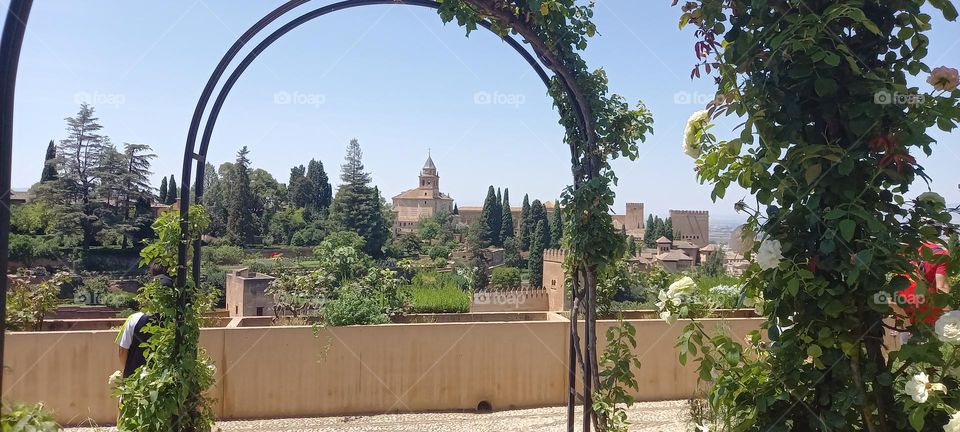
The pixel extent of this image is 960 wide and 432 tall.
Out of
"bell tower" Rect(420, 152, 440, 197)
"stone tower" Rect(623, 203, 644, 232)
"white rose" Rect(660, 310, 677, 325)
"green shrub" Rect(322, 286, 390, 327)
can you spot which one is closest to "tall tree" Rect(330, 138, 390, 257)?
"stone tower" Rect(623, 203, 644, 232)

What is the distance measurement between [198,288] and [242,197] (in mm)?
46982

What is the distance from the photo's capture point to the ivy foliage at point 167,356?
2768 mm

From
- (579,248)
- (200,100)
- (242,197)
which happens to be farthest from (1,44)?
(242,197)

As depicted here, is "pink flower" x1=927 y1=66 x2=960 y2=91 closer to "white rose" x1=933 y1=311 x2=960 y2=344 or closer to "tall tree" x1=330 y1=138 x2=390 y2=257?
"white rose" x1=933 y1=311 x2=960 y2=344

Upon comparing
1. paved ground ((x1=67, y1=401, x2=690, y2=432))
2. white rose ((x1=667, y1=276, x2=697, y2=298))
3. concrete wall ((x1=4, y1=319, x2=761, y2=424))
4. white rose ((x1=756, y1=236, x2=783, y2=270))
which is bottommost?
paved ground ((x1=67, y1=401, x2=690, y2=432))

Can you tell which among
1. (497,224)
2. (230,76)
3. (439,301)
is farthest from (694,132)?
(497,224)

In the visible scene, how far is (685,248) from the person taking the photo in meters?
50.3

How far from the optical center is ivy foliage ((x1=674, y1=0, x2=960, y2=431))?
1.33m

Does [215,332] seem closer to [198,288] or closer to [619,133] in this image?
[198,288]

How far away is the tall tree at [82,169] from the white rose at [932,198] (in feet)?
129

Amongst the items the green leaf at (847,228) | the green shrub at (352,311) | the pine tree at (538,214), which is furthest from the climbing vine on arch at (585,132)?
the pine tree at (538,214)

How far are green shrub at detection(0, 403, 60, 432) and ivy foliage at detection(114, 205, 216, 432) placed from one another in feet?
4.63

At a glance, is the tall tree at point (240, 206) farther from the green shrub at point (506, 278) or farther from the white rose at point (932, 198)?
the white rose at point (932, 198)

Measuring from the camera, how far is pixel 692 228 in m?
60.4
